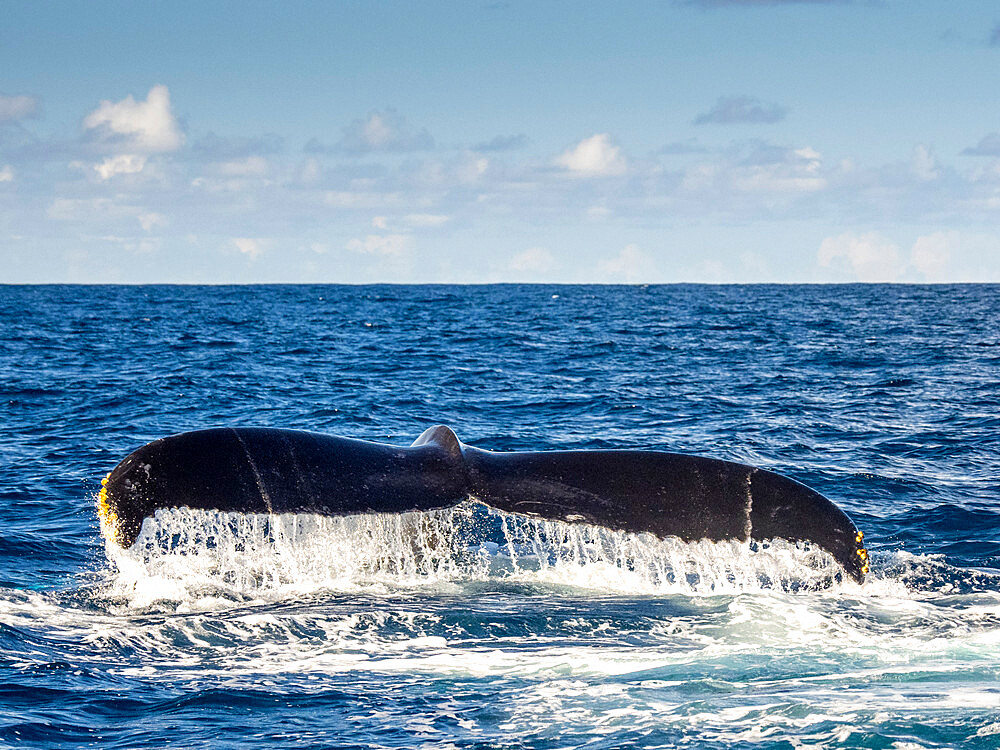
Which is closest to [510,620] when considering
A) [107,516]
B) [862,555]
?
[862,555]

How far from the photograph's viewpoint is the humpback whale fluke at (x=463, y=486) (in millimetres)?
5691

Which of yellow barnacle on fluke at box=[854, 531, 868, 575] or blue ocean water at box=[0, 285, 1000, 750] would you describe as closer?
blue ocean water at box=[0, 285, 1000, 750]

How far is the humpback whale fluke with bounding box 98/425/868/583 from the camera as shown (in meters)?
5.69

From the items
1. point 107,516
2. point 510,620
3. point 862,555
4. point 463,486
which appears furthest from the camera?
point 510,620

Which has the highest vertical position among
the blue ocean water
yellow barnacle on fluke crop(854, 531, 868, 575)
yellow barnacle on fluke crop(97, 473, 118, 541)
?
yellow barnacle on fluke crop(97, 473, 118, 541)

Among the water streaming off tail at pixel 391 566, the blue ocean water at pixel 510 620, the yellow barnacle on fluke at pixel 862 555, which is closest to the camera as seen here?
the blue ocean water at pixel 510 620

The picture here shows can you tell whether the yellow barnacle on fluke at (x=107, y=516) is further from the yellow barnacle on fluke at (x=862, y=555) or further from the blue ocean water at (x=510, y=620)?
the yellow barnacle on fluke at (x=862, y=555)

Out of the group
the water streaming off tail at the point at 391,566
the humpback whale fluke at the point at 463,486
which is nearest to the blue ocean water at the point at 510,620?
the water streaming off tail at the point at 391,566

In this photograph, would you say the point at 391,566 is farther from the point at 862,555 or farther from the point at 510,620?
the point at 862,555

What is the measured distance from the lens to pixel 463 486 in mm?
6312

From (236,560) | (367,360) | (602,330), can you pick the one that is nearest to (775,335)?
(602,330)

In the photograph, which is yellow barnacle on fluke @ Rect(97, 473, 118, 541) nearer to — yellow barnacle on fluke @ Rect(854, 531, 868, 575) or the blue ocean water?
the blue ocean water

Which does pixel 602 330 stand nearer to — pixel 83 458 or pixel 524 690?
pixel 83 458

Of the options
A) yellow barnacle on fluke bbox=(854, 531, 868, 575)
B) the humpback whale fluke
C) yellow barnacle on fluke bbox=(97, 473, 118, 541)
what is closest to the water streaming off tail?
the humpback whale fluke
